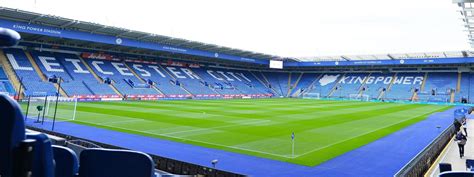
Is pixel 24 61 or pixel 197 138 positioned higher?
pixel 24 61

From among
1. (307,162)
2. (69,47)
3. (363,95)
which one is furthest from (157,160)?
(363,95)

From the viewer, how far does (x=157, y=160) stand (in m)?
9.29

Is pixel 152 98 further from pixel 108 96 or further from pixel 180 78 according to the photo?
pixel 180 78

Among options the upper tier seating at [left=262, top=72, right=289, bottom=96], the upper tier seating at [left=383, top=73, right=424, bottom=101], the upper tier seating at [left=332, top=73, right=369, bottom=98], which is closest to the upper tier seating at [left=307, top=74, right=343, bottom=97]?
the upper tier seating at [left=332, top=73, right=369, bottom=98]

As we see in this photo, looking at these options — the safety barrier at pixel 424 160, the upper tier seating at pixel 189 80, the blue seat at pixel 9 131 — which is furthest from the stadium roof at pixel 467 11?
the upper tier seating at pixel 189 80

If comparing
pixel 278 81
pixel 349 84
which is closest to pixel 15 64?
pixel 278 81

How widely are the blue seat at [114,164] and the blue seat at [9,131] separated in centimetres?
98

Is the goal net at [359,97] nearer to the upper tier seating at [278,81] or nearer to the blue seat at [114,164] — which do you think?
the upper tier seating at [278,81]

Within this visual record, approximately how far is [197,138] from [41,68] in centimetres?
3364

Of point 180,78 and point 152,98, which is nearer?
point 152,98

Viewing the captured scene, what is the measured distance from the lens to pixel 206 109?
3178cm

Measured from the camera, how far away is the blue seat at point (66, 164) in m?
3.18

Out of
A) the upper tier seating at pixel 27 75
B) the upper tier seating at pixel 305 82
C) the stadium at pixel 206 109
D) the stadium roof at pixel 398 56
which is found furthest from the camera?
the upper tier seating at pixel 305 82

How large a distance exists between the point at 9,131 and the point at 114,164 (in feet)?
3.67
